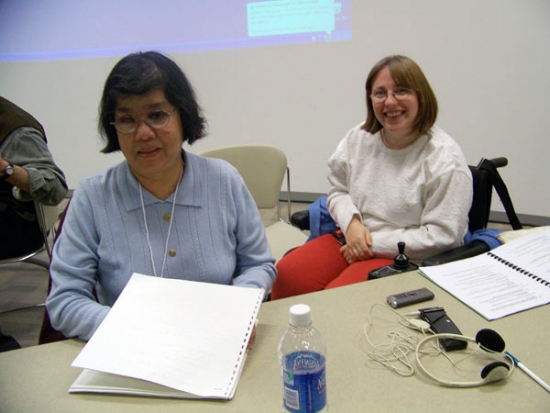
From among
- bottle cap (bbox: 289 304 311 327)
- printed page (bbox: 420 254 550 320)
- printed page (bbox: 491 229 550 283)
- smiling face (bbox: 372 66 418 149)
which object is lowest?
printed page (bbox: 420 254 550 320)

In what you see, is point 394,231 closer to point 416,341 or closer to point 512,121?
point 416,341

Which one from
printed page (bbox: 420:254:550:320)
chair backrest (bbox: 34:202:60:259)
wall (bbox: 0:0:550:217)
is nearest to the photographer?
printed page (bbox: 420:254:550:320)

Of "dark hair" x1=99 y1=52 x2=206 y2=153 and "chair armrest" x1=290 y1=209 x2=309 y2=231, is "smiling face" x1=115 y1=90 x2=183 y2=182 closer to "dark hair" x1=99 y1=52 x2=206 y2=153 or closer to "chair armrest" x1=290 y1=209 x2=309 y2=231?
"dark hair" x1=99 y1=52 x2=206 y2=153

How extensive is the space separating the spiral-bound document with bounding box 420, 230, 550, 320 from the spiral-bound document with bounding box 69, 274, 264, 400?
0.54 m

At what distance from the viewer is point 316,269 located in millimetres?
1759

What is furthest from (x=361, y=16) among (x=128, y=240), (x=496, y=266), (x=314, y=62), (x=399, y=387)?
(x=399, y=387)

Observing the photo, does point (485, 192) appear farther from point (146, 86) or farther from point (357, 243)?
point (146, 86)

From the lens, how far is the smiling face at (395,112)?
168 cm

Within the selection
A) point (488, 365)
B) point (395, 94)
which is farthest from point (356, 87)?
point (488, 365)

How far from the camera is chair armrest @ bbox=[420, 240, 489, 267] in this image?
1.32m

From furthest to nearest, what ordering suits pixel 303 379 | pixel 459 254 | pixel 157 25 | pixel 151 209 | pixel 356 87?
1. pixel 157 25
2. pixel 356 87
3. pixel 459 254
4. pixel 151 209
5. pixel 303 379

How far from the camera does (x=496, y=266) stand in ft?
4.00

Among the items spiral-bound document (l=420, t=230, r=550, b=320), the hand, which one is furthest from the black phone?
the hand

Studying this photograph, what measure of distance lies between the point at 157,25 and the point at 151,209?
3001 mm
